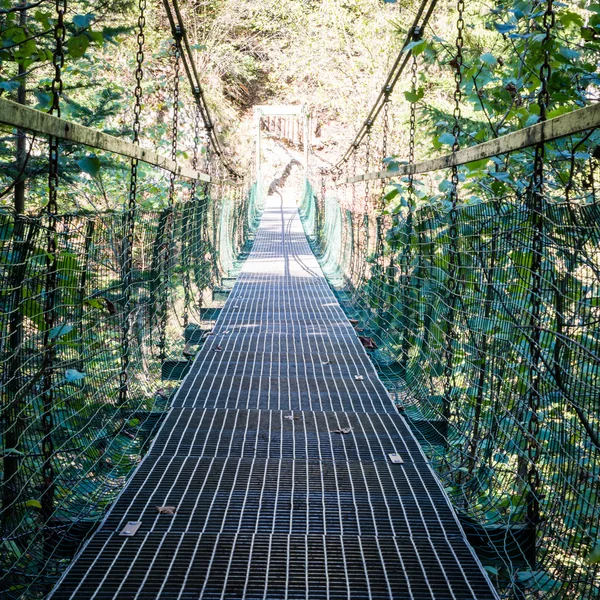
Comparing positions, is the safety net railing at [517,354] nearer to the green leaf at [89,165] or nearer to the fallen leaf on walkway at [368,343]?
the fallen leaf on walkway at [368,343]

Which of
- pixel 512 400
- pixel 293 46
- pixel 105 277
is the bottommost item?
pixel 512 400

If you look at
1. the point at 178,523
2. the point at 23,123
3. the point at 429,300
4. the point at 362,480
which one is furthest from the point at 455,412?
the point at 23,123

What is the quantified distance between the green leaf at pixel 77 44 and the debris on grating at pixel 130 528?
1238 mm

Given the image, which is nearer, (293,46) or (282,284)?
(282,284)

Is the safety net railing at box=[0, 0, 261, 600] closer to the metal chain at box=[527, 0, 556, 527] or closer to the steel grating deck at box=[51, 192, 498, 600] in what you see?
the steel grating deck at box=[51, 192, 498, 600]

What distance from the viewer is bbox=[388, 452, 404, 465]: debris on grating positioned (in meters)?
2.02

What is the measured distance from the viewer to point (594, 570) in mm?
1055

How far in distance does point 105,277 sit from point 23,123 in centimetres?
92

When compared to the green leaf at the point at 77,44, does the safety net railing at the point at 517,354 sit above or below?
below

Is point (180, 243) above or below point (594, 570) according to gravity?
above

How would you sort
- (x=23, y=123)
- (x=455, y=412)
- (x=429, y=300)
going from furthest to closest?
(x=429, y=300) → (x=455, y=412) → (x=23, y=123)

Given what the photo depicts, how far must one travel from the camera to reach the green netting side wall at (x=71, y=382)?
1354mm

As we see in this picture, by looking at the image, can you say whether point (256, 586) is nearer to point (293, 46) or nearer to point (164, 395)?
point (164, 395)

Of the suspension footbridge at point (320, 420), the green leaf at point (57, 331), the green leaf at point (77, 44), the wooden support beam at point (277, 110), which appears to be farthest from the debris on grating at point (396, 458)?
the wooden support beam at point (277, 110)
